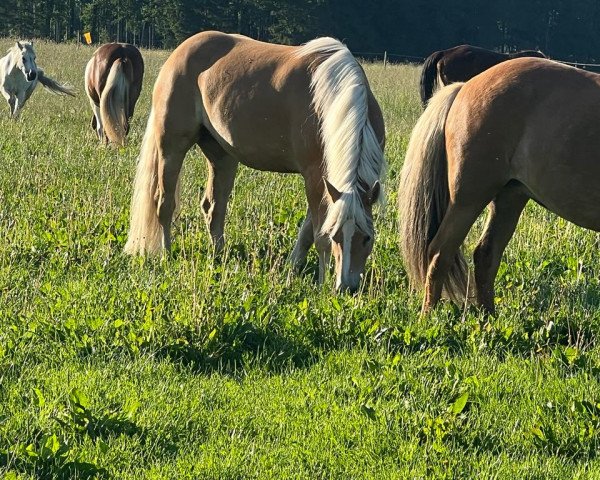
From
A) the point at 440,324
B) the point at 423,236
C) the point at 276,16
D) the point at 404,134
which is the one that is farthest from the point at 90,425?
the point at 276,16

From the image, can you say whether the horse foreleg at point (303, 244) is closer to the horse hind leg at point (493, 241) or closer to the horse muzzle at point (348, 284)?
the horse muzzle at point (348, 284)

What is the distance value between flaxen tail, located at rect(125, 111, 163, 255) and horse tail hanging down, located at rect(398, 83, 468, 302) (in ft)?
6.87

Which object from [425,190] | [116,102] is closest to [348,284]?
[425,190]

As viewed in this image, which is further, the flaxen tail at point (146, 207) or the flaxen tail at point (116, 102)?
the flaxen tail at point (116, 102)

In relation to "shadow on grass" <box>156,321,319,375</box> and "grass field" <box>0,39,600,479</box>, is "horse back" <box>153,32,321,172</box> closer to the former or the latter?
"grass field" <box>0,39,600,479</box>

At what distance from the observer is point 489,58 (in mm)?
15656

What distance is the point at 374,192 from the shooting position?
5.37 metres

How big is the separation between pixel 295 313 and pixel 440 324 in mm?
862

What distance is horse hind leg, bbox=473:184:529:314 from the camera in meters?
5.43

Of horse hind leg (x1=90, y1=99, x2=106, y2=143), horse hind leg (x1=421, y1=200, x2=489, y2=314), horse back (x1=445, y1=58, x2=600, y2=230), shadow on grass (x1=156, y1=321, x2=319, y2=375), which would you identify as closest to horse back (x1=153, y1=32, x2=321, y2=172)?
horse hind leg (x1=421, y1=200, x2=489, y2=314)

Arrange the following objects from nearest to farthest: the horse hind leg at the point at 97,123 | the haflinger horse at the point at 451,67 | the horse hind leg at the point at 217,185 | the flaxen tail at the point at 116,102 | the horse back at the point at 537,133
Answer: the horse back at the point at 537,133, the horse hind leg at the point at 217,185, the flaxen tail at the point at 116,102, the horse hind leg at the point at 97,123, the haflinger horse at the point at 451,67

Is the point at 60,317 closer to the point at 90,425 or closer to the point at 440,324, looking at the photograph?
the point at 90,425

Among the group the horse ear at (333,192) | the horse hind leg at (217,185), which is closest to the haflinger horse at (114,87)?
the horse hind leg at (217,185)

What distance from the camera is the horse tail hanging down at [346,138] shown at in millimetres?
5277
